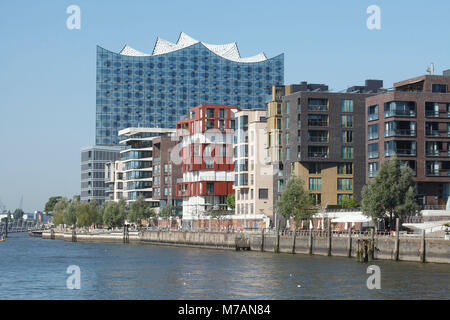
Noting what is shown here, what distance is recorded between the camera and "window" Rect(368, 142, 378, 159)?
124 meters

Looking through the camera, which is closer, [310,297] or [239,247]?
[310,297]

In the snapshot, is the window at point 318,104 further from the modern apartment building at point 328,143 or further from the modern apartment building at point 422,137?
the modern apartment building at point 422,137

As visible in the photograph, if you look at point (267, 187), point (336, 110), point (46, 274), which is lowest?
point (46, 274)

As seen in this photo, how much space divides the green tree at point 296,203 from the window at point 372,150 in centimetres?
1106

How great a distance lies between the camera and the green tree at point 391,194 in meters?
101

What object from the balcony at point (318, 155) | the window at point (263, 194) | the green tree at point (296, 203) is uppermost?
the balcony at point (318, 155)

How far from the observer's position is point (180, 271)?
8131 cm

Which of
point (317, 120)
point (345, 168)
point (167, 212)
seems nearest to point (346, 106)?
point (317, 120)

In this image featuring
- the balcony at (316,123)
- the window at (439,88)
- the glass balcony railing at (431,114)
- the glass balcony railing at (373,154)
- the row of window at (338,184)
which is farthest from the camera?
the row of window at (338,184)

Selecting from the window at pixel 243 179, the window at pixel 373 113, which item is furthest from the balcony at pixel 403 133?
the window at pixel 243 179

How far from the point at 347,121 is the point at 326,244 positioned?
43098 mm
